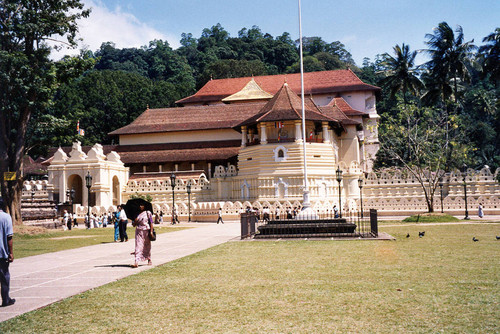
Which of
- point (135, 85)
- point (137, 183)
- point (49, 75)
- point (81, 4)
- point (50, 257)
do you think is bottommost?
point (50, 257)

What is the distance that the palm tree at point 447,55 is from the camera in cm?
5346

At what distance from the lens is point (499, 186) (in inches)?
1528

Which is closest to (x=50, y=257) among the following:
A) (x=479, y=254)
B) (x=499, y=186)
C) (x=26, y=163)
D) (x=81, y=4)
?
(x=479, y=254)

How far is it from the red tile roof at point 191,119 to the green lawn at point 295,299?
4119 cm

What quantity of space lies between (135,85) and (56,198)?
121 ft

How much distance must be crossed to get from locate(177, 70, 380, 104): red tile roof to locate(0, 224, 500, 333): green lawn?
52324 millimetres

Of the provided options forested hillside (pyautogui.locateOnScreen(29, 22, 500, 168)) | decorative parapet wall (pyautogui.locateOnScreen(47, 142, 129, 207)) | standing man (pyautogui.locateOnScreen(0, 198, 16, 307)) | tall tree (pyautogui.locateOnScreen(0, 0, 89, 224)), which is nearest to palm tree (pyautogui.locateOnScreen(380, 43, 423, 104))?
forested hillside (pyautogui.locateOnScreen(29, 22, 500, 168))

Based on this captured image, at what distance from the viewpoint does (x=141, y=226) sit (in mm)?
Result: 12094

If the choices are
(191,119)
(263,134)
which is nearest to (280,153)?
(263,134)

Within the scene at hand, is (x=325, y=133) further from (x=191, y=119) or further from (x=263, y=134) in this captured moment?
(x=191, y=119)

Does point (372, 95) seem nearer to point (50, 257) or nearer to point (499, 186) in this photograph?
point (499, 186)

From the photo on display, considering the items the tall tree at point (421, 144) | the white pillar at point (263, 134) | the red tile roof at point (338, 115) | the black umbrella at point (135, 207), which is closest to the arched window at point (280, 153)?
the white pillar at point (263, 134)

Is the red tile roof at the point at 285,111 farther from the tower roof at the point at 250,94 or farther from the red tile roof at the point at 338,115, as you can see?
the tower roof at the point at 250,94

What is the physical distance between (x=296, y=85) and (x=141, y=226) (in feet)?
187
